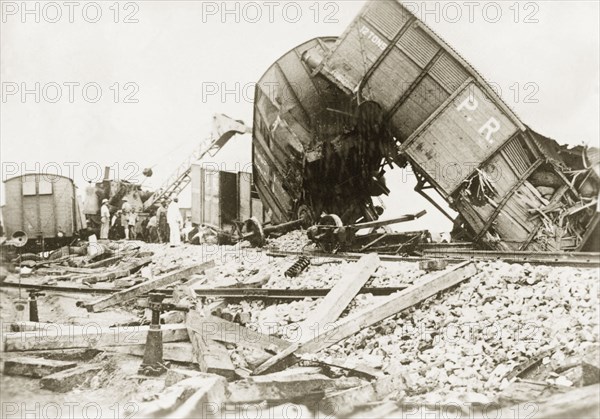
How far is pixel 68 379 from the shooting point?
3311mm

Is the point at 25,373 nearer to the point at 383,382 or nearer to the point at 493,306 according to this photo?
the point at 383,382

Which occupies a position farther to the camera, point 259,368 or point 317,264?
point 317,264

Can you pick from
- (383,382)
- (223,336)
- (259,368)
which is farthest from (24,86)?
(383,382)

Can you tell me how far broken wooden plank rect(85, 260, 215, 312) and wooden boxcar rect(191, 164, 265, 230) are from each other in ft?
24.8

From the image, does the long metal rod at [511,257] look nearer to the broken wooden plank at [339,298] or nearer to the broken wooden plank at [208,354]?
the broken wooden plank at [339,298]

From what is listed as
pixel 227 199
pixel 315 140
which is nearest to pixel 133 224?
pixel 227 199

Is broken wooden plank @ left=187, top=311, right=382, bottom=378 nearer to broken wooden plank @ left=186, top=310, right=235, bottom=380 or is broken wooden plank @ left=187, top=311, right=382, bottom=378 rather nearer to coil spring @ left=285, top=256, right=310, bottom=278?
broken wooden plank @ left=186, top=310, right=235, bottom=380

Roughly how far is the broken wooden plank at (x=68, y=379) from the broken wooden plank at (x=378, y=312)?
1.20 metres

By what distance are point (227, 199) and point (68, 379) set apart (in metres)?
12.1

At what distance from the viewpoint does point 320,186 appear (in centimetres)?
1024

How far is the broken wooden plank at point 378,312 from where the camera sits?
3.53 meters

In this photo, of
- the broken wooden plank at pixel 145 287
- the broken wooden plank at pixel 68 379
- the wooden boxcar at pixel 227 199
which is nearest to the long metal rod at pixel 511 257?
the broken wooden plank at pixel 145 287

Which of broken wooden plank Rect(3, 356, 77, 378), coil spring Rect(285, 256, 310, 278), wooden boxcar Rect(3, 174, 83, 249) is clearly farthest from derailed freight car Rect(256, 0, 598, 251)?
wooden boxcar Rect(3, 174, 83, 249)

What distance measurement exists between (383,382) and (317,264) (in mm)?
3937
